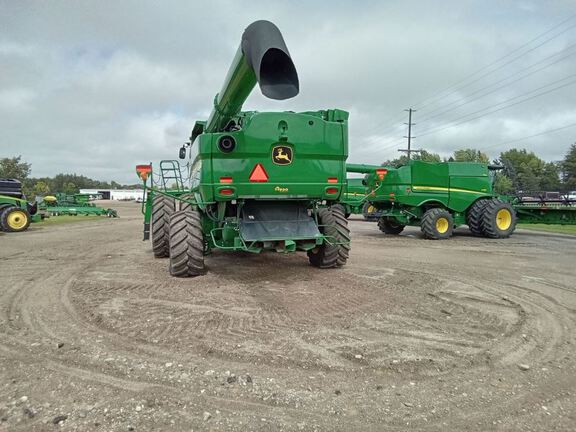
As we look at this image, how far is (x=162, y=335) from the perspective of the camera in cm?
365

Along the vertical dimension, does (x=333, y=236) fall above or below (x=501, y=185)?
below

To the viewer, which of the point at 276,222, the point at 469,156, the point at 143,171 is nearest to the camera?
the point at 276,222

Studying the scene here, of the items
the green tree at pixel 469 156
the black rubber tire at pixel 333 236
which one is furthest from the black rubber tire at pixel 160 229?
the green tree at pixel 469 156

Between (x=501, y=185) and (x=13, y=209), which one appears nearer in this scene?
(x=13, y=209)

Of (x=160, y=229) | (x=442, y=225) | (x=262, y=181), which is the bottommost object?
(x=442, y=225)

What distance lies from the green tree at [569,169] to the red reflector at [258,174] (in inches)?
2916

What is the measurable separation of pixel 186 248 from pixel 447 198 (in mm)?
10341

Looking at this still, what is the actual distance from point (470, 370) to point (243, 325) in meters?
2.12

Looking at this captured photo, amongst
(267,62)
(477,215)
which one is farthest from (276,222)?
(477,215)

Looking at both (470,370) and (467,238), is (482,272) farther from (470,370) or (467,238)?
(467,238)

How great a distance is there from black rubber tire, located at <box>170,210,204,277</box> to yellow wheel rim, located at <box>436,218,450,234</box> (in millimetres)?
9309

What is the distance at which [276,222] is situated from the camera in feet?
20.3

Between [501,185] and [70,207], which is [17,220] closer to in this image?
[70,207]

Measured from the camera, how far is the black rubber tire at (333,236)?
6.59 metres
